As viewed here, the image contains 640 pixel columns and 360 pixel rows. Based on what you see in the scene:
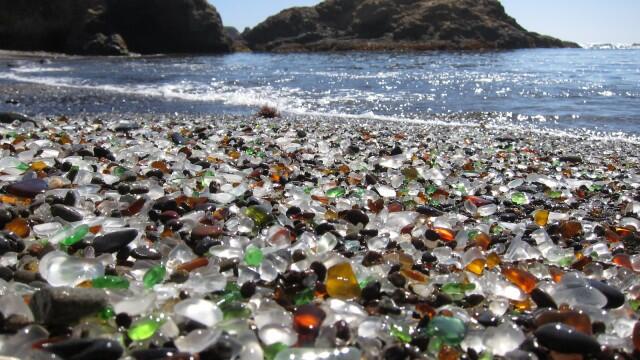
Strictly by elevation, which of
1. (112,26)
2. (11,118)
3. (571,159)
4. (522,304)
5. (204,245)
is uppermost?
(112,26)

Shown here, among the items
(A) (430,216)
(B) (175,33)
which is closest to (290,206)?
(A) (430,216)

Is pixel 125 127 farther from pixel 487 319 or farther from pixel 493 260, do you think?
pixel 487 319

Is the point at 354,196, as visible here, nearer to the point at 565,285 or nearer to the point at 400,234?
the point at 400,234

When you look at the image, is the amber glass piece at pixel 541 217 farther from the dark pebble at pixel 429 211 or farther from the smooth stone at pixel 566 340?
the smooth stone at pixel 566 340

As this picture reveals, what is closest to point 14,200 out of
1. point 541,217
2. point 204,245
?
point 204,245

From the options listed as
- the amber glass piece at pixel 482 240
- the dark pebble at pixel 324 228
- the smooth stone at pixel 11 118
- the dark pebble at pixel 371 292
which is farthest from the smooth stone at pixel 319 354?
the smooth stone at pixel 11 118

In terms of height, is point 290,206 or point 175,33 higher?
point 175,33
